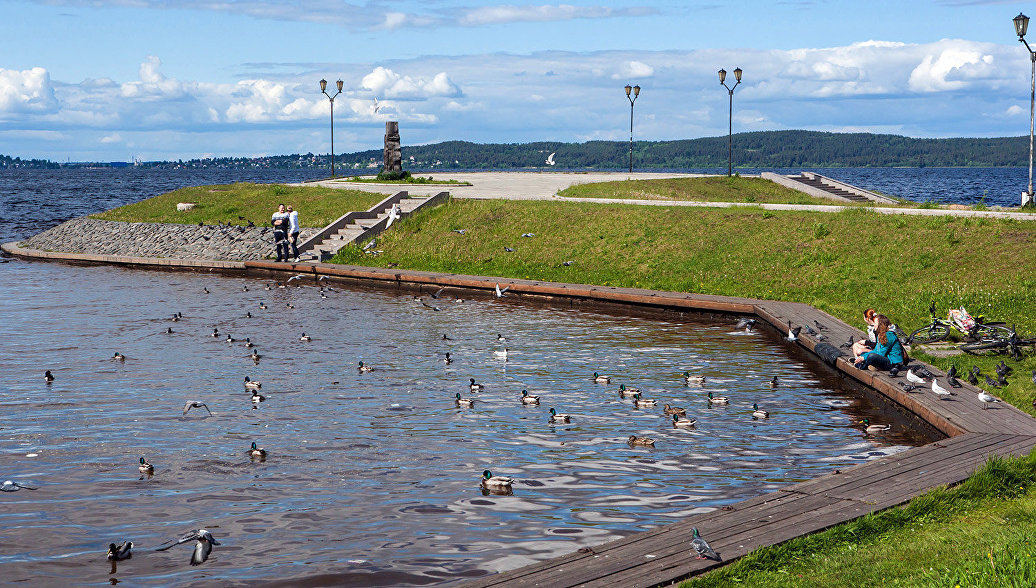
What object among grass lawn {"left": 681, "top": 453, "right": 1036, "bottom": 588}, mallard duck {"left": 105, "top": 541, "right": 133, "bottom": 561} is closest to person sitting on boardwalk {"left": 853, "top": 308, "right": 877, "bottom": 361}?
grass lawn {"left": 681, "top": 453, "right": 1036, "bottom": 588}

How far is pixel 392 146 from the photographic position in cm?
6278

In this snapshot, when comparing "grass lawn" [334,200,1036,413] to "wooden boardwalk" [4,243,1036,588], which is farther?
"grass lawn" [334,200,1036,413]

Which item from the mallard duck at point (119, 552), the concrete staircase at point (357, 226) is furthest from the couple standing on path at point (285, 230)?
the mallard duck at point (119, 552)

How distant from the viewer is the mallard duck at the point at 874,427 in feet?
53.6

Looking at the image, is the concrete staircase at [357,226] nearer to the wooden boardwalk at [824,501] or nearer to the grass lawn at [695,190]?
the grass lawn at [695,190]

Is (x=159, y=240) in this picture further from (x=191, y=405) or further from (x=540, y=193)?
(x=191, y=405)

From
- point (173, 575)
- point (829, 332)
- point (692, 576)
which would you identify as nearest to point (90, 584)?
point (173, 575)

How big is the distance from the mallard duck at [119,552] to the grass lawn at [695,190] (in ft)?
128

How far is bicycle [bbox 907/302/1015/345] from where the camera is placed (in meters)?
20.7

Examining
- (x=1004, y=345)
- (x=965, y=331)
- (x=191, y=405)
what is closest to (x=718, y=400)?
(x=965, y=331)

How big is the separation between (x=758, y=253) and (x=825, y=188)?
28.5m

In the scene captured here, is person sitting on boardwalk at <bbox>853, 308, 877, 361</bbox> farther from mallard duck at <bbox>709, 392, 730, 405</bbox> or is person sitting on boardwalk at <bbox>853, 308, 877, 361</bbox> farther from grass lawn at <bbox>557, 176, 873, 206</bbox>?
grass lawn at <bbox>557, 176, 873, 206</bbox>

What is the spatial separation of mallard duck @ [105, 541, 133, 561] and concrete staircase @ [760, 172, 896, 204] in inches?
1863

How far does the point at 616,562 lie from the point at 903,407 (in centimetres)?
972
